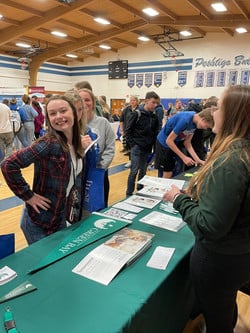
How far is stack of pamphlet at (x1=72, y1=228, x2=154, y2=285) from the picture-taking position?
1.07 metres

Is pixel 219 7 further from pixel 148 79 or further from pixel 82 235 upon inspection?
pixel 82 235

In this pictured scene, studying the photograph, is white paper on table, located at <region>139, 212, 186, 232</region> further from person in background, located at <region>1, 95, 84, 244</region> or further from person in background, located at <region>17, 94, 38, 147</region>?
person in background, located at <region>17, 94, 38, 147</region>

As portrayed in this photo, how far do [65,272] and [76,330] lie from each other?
0.29 m

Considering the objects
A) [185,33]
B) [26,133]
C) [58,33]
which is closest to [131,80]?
[185,33]

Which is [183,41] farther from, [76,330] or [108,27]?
[76,330]

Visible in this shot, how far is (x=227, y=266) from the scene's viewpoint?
104cm

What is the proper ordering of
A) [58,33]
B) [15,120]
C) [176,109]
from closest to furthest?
[15,120], [176,109], [58,33]

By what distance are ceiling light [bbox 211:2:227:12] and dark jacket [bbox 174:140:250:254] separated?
8139 mm

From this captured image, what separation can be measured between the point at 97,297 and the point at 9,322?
0.27 metres

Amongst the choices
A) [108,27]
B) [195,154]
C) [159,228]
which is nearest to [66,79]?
[108,27]

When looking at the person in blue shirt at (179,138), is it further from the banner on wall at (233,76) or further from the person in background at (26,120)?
the banner on wall at (233,76)

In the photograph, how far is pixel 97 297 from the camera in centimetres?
95

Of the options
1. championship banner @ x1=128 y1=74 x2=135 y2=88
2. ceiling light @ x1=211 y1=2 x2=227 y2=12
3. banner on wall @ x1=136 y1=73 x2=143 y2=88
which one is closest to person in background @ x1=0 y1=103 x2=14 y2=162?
ceiling light @ x1=211 y1=2 x2=227 y2=12

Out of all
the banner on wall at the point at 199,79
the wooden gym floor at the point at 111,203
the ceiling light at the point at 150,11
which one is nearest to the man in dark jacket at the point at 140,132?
the wooden gym floor at the point at 111,203
